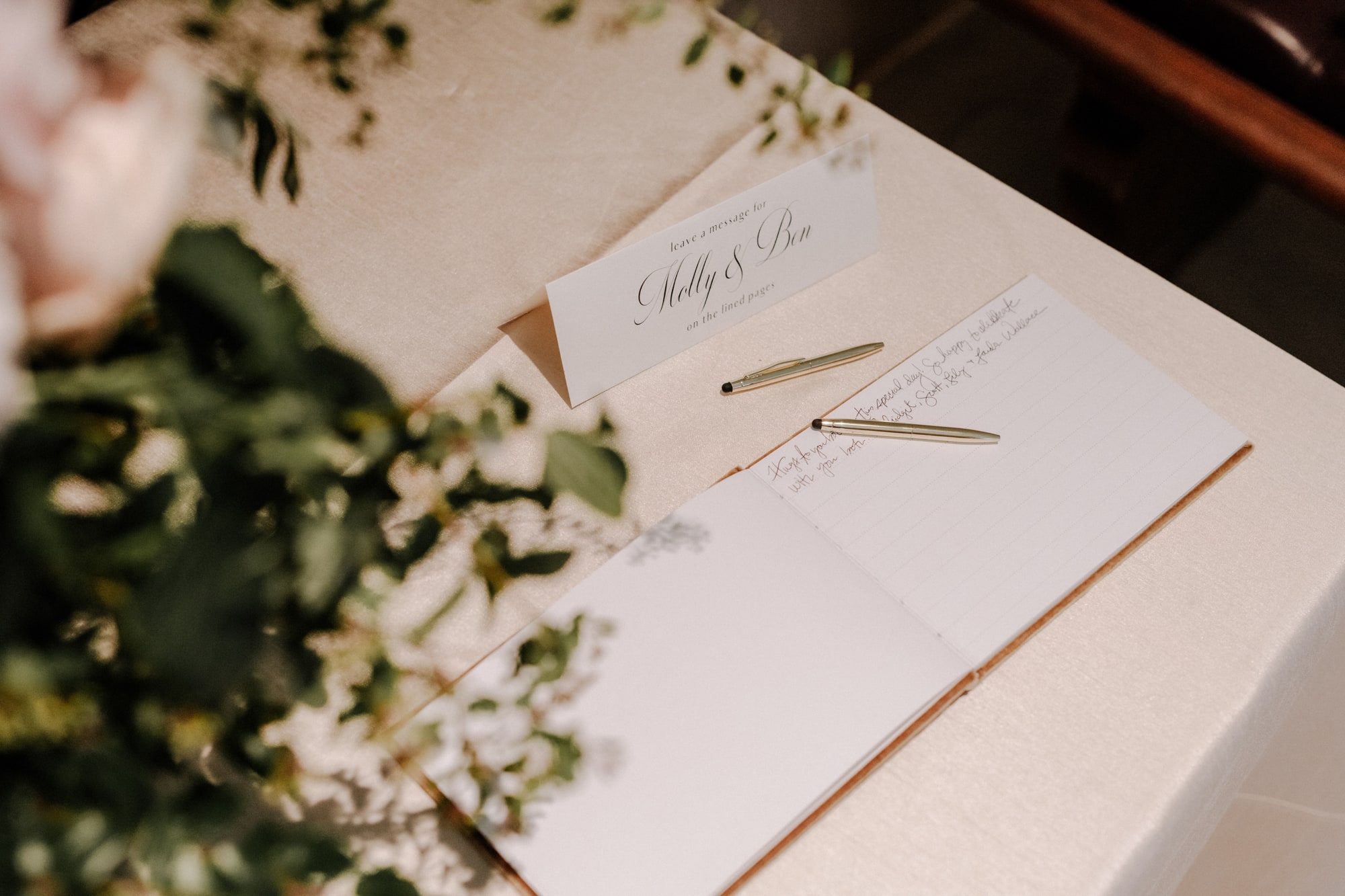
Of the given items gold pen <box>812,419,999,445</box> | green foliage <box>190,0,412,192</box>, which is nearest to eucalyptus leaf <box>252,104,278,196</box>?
green foliage <box>190,0,412,192</box>

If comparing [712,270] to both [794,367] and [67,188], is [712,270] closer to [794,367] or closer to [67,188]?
[794,367]

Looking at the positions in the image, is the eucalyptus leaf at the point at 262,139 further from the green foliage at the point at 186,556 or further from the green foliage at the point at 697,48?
the green foliage at the point at 697,48

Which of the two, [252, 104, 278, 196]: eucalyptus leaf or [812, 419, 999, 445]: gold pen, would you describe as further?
[812, 419, 999, 445]: gold pen

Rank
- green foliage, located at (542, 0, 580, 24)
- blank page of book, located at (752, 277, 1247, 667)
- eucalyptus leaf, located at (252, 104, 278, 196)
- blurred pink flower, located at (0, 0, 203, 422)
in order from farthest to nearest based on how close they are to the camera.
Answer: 1. blank page of book, located at (752, 277, 1247, 667)
2. green foliage, located at (542, 0, 580, 24)
3. eucalyptus leaf, located at (252, 104, 278, 196)
4. blurred pink flower, located at (0, 0, 203, 422)

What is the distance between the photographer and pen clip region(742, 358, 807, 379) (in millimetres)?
749

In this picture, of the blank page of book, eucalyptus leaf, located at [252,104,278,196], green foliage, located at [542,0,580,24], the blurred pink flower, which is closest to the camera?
the blurred pink flower

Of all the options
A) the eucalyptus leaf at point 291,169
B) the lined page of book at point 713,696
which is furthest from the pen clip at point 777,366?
the eucalyptus leaf at point 291,169

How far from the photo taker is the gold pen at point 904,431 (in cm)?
72

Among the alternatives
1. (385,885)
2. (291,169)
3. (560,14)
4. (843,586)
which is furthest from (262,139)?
(843,586)

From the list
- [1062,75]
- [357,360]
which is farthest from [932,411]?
[1062,75]

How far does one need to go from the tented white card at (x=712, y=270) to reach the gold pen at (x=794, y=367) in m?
0.05

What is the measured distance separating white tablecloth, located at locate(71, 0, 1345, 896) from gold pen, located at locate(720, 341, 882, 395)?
0.4 inches

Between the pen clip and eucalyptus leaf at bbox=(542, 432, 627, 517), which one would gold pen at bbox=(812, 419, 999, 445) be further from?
eucalyptus leaf at bbox=(542, 432, 627, 517)

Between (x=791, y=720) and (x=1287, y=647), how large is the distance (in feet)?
1.14
